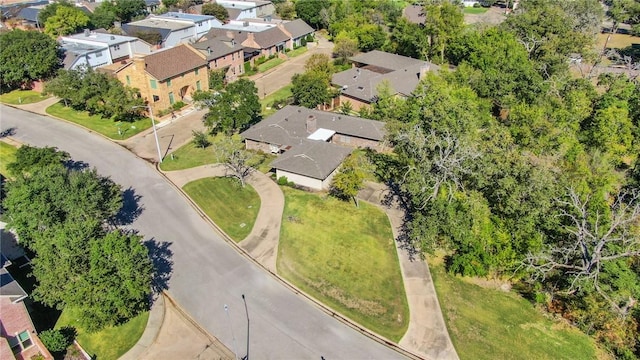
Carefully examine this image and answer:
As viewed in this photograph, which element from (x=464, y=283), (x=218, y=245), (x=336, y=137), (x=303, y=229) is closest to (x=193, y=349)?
(x=218, y=245)

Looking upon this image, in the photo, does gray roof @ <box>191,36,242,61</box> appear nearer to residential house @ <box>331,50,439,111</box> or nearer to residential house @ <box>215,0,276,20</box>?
residential house @ <box>331,50,439,111</box>

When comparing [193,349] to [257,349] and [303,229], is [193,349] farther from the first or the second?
[303,229]

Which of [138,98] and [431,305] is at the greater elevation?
[138,98]

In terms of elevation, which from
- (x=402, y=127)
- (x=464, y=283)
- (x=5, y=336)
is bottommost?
(x=464, y=283)

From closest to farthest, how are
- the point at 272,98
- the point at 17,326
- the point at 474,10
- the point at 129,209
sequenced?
the point at 17,326, the point at 129,209, the point at 272,98, the point at 474,10

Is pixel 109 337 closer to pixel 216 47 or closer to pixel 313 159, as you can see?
pixel 313 159

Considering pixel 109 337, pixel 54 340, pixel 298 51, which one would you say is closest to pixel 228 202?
pixel 109 337

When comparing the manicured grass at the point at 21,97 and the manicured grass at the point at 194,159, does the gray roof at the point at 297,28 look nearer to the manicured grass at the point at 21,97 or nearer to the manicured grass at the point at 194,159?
the manicured grass at the point at 194,159

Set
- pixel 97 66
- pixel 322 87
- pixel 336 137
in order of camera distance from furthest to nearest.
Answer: pixel 97 66 → pixel 322 87 → pixel 336 137
